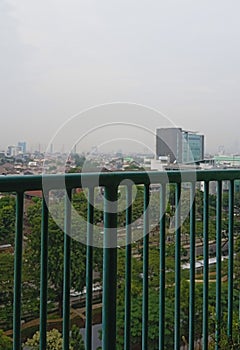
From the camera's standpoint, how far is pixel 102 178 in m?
1.83

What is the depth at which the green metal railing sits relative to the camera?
1657 mm

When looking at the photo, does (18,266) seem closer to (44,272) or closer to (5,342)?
(44,272)

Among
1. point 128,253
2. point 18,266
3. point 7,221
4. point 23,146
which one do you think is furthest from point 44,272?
point 23,146

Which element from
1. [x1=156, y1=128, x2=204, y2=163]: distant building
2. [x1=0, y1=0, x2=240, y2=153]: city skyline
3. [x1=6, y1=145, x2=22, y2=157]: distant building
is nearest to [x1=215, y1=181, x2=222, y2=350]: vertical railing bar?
[x1=156, y1=128, x2=204, y2=163]: distant building

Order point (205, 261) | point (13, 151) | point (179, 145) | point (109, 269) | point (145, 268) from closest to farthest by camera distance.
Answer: point (109, 269)
point (145, 268)
point (205, 261)
point (13, 151)
point (179, 145)

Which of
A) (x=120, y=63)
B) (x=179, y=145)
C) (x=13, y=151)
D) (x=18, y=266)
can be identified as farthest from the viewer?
(x=120, y=63)

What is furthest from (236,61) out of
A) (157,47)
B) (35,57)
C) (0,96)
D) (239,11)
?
(0,96)

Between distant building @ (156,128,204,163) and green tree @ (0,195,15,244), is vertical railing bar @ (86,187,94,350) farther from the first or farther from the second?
distant building @ (156,128,204,163)

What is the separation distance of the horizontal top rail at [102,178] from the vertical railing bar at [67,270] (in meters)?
0.07

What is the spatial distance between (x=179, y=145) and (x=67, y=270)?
4.84 ft

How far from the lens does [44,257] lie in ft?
5.61

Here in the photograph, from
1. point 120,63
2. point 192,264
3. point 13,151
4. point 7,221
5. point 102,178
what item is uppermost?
point 120,63

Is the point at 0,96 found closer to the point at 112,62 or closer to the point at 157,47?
the point at 112,62

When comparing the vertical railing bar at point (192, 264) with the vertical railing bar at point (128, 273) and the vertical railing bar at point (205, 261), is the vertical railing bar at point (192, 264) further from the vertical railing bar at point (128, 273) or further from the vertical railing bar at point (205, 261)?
the vertical railing bar at point (128, 273)
